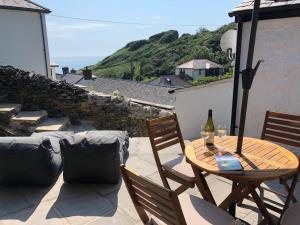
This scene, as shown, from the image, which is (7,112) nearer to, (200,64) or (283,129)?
(283,129)

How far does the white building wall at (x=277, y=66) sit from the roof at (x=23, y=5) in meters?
8.12

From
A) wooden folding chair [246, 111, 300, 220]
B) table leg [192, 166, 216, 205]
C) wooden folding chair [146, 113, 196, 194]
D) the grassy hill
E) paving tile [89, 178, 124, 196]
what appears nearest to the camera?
table leg [192, 166, 216, 205]

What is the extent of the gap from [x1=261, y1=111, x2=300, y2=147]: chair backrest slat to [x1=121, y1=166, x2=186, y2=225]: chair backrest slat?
1.99 metres

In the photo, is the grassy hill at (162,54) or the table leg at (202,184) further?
the grassy hill at (162,54)

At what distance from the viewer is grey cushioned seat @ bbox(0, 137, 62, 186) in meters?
2.92

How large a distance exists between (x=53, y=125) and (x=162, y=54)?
176ft

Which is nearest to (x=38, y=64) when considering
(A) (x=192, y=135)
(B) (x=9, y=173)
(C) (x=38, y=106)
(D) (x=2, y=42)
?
(D) (x=2, y=42)

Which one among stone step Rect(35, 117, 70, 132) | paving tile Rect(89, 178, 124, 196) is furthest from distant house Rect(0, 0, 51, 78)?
paving tile Rect(89, 178, 124, 196)

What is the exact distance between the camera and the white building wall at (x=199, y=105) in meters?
5.93

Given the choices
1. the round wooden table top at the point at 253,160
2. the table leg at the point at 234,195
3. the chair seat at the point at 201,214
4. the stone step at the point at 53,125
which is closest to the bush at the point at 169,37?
the stone step at the point at 53,125

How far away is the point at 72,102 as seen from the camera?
6.12 metres

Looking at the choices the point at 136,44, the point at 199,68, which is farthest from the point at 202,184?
the point at 136,44

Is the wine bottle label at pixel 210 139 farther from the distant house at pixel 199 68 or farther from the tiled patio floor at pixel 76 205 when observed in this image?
the distant house at pixel 199 68

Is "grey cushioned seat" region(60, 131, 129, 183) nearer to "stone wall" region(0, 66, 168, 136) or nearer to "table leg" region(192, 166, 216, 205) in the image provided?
"table leg" region(192, 166, 216, 205)
